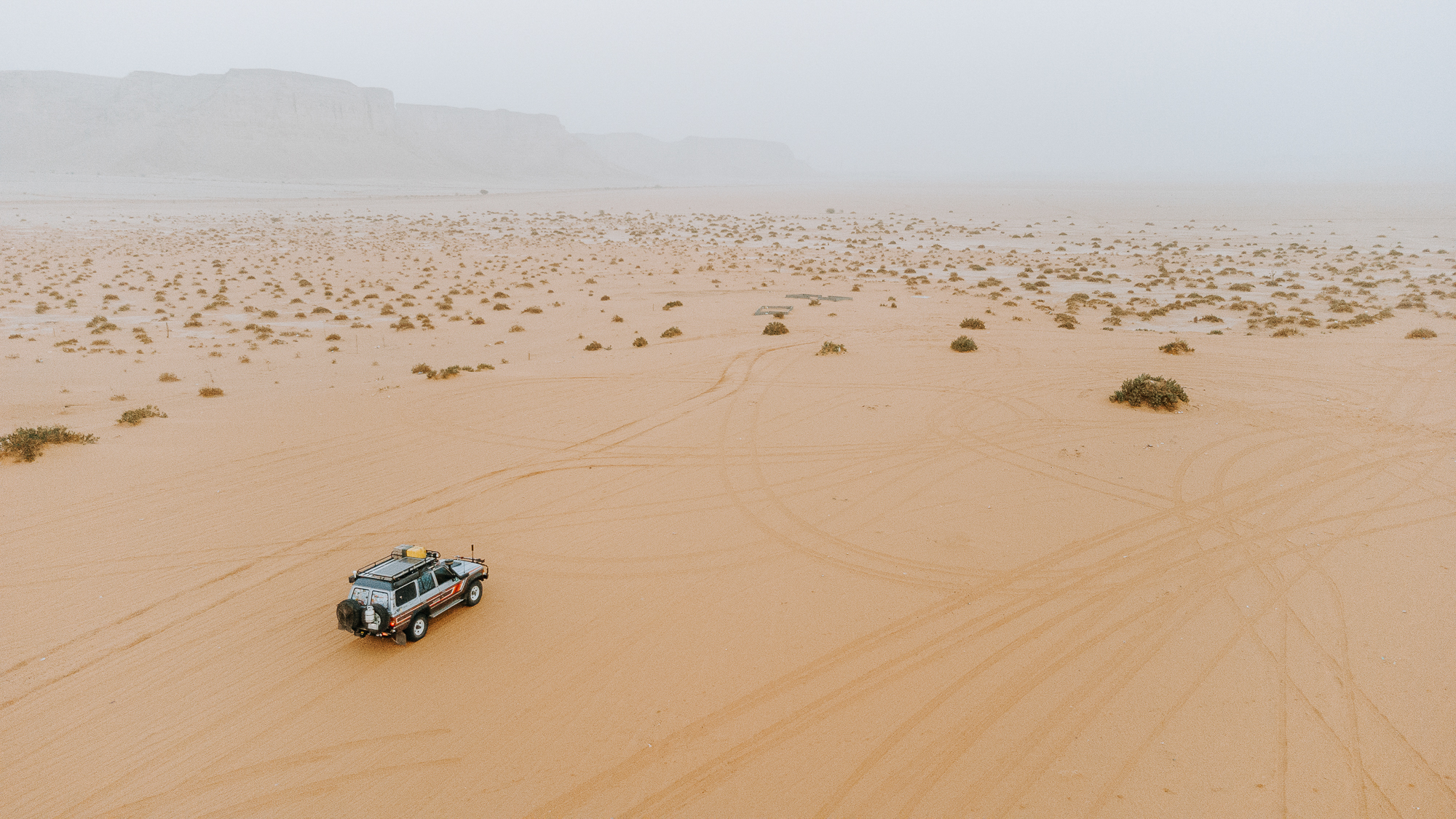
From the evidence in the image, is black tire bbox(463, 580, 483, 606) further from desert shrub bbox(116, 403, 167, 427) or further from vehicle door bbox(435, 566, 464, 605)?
desert shrub bbox(116, 403, 167, 427)

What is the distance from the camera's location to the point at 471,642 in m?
8.16

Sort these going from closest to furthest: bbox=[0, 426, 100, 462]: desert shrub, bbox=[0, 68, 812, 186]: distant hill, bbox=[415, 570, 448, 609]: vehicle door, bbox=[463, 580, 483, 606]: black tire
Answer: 1. bbox=[415, 570, 448, 609]: vehicle door
2. bbox=[463, 580, 483, 606]: black tire
3. bbox=[0, 426, 100, 462]: desert shrub
4. bbox=[0, 68, 812, 186]: distant hill

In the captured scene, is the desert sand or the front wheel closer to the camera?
the desert sand

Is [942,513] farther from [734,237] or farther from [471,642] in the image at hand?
[734,237]

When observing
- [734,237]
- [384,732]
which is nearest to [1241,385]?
[384,732]

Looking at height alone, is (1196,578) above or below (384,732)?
above

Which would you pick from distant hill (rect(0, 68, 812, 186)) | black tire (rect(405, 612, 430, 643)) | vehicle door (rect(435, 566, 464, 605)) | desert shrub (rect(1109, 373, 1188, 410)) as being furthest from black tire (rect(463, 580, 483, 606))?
distant hill (rect(0, 68, 812, 186))

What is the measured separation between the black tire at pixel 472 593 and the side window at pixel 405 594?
29.5 inches

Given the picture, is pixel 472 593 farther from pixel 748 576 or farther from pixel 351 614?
pixel 748 576

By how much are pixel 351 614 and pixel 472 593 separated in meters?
1.39

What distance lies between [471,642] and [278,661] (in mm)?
2081

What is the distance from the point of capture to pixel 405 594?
310 inches

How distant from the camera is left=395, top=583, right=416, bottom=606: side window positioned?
25.4ft

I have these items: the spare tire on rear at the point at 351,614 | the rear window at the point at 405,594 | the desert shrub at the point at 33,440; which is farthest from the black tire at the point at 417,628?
the desert shrub at the point at 33,440
